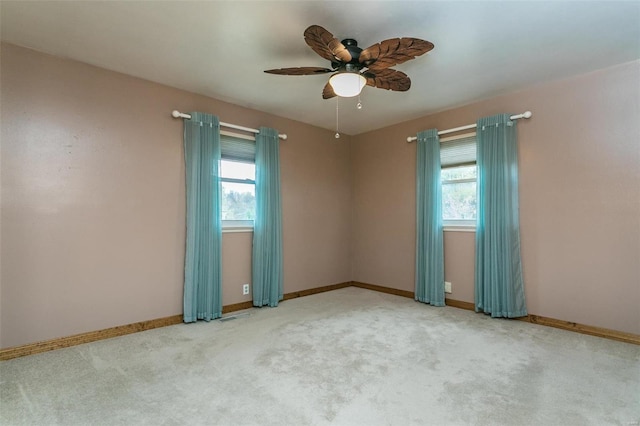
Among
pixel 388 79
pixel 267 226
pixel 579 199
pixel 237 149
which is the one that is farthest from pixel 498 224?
pixel 237 149

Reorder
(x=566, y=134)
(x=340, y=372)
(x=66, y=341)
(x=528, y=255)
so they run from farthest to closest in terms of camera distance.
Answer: (x=528, y=255) → (x=566, y=134) → (x=66, y=341) → (x=340, y=372)

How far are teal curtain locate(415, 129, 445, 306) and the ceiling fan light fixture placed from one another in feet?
6.84

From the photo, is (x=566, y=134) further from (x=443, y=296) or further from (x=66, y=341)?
(x=66, y=341)

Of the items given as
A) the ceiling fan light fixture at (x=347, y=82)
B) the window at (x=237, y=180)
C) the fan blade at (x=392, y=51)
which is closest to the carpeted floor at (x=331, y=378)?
the window at (x=237, y=180)

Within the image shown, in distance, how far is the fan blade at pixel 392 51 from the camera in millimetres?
1944

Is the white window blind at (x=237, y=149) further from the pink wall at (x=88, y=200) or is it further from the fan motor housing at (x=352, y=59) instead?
the fan motor housing at (x=352, y=59)

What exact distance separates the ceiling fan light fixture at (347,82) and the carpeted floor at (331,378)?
6.67ft

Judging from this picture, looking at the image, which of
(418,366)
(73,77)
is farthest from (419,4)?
(73,77)

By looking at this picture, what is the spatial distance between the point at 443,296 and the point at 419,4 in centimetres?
→ 320

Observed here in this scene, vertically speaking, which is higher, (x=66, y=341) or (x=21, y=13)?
(x=21, y=13)

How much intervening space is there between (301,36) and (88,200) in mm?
2329

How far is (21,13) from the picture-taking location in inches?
86.3

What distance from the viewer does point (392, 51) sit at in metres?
2.06

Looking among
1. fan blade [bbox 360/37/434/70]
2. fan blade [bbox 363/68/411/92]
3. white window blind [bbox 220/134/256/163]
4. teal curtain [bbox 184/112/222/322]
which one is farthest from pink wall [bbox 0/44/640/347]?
fan blade [bbox 360/37/434/70]
